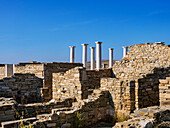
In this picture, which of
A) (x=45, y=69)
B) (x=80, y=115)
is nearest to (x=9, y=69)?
(x=45, y=69)

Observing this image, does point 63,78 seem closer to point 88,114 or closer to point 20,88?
point 20,88

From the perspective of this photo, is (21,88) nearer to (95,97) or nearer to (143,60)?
(95,97)

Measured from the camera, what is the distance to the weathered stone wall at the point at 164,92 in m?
8.24

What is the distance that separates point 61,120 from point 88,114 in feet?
5.04

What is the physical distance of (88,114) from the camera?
7.66 meters

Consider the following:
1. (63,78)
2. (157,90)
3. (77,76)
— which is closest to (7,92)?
(63,78)

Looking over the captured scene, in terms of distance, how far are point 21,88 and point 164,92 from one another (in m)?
8.56

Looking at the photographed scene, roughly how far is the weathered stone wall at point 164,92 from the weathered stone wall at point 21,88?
7535 mm

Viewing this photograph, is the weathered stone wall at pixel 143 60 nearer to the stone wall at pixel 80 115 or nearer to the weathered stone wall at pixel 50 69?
the weathered stone wall at pixel 50 69

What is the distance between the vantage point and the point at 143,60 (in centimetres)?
1547

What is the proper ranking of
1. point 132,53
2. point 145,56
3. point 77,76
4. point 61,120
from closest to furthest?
point 61,120, point 77,76, point 145,56, point 132,53

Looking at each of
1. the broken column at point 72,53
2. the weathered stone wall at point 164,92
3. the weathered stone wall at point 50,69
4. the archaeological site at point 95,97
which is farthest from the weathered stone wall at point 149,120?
the broken column at point 72,53

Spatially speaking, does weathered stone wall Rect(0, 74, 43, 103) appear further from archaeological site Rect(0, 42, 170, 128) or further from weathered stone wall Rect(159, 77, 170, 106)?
weathered stone wall Rect(159, 77, 170, 106)

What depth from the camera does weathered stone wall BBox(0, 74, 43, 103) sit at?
1212 cm
